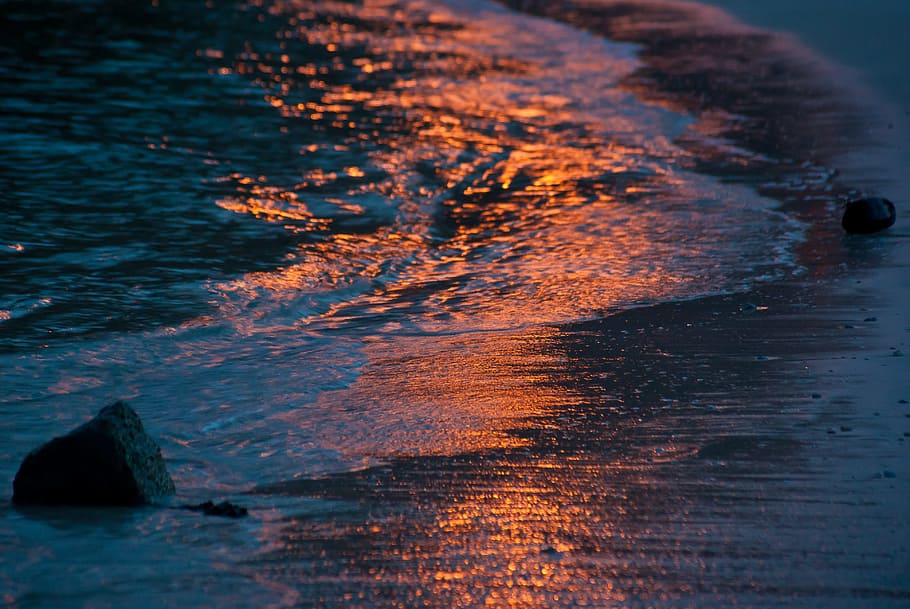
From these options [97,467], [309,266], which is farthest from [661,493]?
[309,266]

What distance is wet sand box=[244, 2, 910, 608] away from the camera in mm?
2566

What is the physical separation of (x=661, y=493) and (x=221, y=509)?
129cm

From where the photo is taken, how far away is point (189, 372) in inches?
163

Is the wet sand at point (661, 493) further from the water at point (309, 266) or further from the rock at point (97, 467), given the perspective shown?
the rock at point (97, 467)

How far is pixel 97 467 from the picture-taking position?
283 centimetres

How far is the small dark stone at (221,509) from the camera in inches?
114

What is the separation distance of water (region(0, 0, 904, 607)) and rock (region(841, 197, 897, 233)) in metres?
0.39

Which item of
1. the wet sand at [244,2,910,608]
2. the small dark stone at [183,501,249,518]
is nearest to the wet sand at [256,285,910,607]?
the wet sand at [244,2,910,608]

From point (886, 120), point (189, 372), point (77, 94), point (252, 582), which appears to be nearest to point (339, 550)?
point (252, 582)

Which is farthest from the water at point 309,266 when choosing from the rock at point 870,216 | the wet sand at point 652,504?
the rock at point 870,216

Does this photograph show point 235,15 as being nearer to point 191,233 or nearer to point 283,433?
point 191,233

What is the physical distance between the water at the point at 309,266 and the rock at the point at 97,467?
6 cm

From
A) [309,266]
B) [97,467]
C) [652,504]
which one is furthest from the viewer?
[309,266]

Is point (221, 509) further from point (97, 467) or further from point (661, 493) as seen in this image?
point (661, 493)
